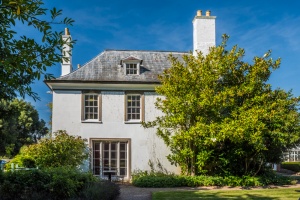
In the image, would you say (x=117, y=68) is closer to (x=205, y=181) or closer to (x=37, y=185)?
(x=205, y=181)

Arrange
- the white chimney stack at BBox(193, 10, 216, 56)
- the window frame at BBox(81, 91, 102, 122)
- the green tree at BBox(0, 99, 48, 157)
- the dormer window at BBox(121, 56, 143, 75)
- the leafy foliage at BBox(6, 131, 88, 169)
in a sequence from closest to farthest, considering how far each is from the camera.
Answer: the leafy foliage at BBox(6, 131, 88, 169), the window frame at BBox(81, 91, 102, 122), the dormer window at BBox(121, 56, 143, 75), the white chimney stack at BBox(193, 10, 216, 56), the green tree at BBox(0, 99, 48, 157)

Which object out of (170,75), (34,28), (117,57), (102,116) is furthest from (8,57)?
(117,57)

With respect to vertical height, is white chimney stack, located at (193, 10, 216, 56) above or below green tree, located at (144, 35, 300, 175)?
above

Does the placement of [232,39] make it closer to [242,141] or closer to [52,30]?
[242,141]

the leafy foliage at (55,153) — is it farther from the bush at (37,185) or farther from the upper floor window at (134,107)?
the bush at (37,185)

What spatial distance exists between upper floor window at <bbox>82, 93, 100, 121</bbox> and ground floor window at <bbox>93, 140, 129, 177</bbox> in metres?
1.46

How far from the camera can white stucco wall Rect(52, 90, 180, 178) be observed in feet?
64.0

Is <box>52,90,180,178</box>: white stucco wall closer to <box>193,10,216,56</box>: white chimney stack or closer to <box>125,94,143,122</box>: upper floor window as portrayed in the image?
<box>125,94,143,122</box>: upper floor window

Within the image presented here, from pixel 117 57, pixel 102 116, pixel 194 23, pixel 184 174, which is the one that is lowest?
pixel 184 174

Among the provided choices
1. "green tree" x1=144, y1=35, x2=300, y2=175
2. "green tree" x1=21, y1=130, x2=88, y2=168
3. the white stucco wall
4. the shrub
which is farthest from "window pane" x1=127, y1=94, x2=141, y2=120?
the shrub

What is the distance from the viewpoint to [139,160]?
19609mm

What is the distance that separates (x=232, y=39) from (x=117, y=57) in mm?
7113

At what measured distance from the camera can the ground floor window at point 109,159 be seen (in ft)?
63.8

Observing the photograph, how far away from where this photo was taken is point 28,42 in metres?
4.75
